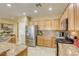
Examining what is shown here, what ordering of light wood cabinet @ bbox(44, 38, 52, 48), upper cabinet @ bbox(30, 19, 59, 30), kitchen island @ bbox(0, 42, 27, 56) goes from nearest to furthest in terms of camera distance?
1. kitchen island @ bbox(0, 42, 27, 56)
2. upper cabinet @ bbox(30, 19, 59, 30)
3. light wood cabinet @ bbox(44, 38, 52, 48)

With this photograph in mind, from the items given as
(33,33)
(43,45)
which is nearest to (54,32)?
(43,45)

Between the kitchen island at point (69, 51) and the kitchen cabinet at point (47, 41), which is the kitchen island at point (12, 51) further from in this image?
the kitchen cabinet at point (47, 41)

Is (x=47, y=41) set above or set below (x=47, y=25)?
below

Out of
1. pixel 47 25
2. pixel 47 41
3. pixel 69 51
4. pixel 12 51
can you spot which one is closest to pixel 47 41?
pixel 47 41

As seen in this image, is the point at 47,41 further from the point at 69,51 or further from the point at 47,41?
the point at 69,51

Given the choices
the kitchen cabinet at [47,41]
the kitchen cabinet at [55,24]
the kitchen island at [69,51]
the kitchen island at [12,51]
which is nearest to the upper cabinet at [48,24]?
the kitchen cabinet at [55,24]

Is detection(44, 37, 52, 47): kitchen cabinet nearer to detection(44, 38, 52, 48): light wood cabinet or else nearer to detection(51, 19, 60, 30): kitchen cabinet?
detection(44, 38, 52, 48): light wood cabinet

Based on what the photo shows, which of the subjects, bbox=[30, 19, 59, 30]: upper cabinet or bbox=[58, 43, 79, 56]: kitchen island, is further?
bbox=[30, 19, 59, 30]: upper cabinet

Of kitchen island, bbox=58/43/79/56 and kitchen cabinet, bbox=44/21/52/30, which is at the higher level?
kitchen cabinet, bbox=44/21/52/30

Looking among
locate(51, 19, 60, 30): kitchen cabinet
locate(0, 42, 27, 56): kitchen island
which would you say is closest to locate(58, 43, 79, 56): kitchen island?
locate(0, 42, 27, 56): kitchen island

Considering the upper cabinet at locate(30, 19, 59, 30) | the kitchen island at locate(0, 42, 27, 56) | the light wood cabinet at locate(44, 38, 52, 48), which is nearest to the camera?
the kitchen island at locate(0, 42, 27, 56)

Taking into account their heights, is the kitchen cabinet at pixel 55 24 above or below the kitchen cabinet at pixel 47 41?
above

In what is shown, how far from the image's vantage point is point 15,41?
7.74 feet

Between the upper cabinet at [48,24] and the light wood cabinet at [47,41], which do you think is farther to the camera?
the light wood cabinet at [47,41]
